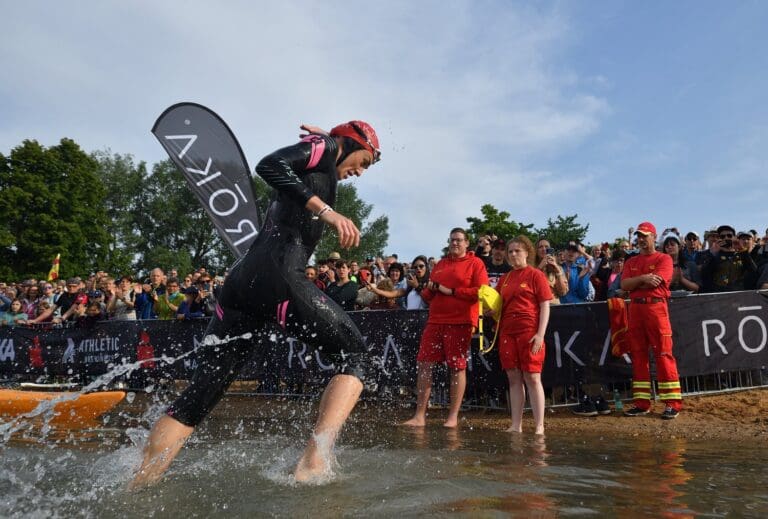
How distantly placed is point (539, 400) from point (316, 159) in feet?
12.3

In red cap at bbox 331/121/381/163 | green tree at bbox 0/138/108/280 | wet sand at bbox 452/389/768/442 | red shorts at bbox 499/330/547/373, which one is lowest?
wet sand at bbox 452/389/768/442

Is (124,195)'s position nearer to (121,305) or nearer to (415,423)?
(121,305)

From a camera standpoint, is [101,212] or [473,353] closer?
[473,353]

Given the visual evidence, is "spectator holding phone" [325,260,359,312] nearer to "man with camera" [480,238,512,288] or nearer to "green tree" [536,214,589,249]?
"man with camera" [480,238,512,288]

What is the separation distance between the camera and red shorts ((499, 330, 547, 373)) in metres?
5.89

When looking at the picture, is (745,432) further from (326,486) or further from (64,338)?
(64,338)

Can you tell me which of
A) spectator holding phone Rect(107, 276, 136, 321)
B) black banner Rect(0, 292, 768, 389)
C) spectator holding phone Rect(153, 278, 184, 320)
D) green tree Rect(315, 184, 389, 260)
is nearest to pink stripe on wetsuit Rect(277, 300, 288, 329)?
black banner Rect(0, 292, 768, 389)

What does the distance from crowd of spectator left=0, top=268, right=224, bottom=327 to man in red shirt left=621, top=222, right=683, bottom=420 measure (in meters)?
6.97

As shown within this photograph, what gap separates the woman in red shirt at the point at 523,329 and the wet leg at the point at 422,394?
862 mm

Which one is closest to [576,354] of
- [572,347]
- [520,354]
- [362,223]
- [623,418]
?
[572,347]

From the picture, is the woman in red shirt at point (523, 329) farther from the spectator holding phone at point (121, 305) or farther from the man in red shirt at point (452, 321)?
the spectator holding phone at point (121, 305)

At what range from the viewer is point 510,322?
20.3 feet

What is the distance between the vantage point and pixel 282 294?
9.93 ft

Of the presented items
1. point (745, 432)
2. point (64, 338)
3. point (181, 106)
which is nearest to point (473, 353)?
point (745, 432)
